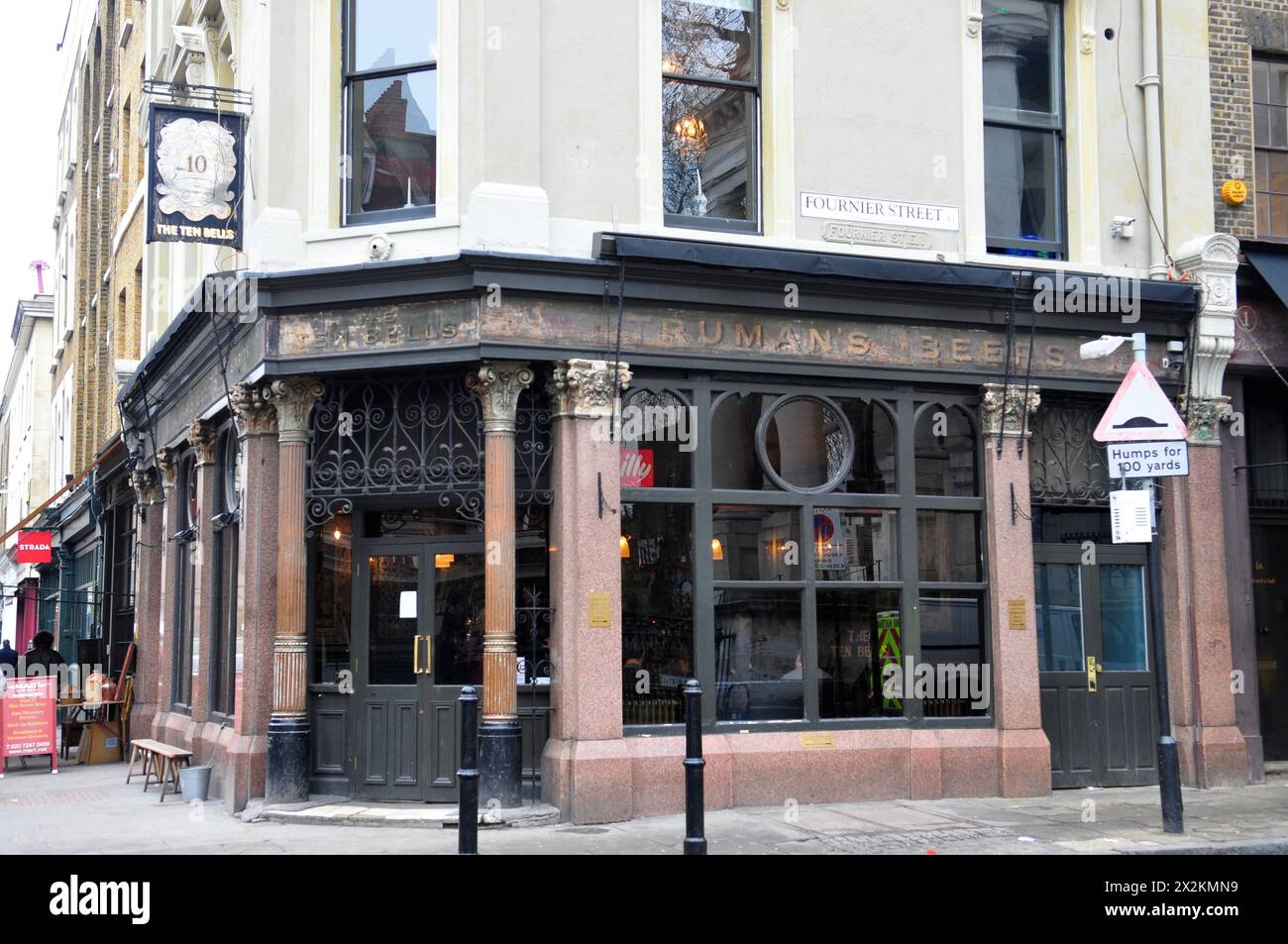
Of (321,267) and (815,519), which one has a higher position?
(321,267)

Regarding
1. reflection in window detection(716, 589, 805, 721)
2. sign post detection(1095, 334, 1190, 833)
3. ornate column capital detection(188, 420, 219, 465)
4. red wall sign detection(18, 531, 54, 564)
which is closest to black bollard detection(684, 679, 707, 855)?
reflection in window detection(716, 589, 805, 721)

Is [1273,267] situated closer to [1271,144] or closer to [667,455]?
[1271,144]

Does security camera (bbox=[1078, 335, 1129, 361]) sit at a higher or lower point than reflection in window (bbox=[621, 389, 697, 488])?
higher

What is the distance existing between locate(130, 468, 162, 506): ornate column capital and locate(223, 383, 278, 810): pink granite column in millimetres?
7101

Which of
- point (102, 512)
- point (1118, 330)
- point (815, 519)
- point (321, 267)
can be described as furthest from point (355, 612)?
point (102, 512)

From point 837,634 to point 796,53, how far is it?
5917 mm

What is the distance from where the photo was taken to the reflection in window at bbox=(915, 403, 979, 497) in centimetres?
1384

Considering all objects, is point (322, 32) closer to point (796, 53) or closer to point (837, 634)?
point (796, 53)

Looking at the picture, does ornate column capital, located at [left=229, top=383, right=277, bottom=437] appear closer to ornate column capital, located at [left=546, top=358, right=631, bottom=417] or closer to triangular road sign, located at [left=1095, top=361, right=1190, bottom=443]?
ornate column capital, located at [left=546, top=358, right=631, bottom=417]

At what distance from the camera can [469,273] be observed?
12133 mm

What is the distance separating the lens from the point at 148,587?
Answer: 788 inches

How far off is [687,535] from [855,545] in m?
1.83

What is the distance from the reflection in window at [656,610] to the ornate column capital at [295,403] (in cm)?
321

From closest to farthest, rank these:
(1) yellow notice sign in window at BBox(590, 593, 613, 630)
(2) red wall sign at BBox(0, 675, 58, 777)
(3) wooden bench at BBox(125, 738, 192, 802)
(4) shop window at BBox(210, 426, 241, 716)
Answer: (1) yellow notice sign in window at BBox(590, 593, 613, 630), (3) wooden bench at BBox(125, 738, 192, 802), (4) shop window at BBox(210, 426, 241, 716), (2) red wall sign at BBox(0, 675, 58, 777)
